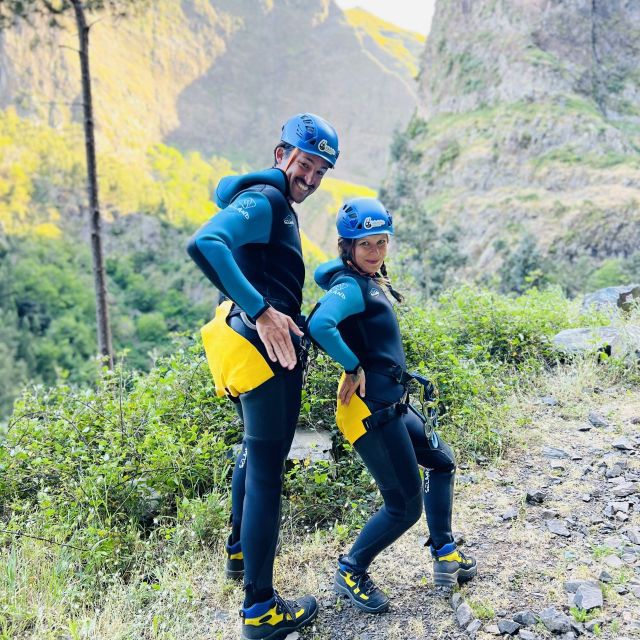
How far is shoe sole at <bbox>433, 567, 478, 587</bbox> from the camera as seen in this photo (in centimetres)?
339

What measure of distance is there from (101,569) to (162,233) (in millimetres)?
96877

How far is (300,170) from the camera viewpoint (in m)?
3.03

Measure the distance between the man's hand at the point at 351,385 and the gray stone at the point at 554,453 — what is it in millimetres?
2729

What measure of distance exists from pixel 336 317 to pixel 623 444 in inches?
135

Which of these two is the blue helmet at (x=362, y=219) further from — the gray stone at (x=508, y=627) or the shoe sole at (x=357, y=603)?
the gray stone at (x=508, y=627)

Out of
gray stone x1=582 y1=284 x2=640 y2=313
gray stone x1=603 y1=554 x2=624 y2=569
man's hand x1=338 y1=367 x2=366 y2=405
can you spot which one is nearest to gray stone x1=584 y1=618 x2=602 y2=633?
gray stone x1=603 y1=554 x2=624 y2=569

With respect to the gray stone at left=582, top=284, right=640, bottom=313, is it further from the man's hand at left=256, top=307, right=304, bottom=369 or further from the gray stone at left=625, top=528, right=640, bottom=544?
the man's hand at left=256, top=307, right=304, bottom=369

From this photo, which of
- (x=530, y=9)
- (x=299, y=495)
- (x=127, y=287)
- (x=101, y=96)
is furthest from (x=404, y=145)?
(x=101, y=96)

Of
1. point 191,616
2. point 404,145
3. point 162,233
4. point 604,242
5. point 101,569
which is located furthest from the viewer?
point 162,233

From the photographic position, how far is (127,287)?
7956 centimetres

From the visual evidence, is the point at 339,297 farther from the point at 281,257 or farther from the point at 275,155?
the point at 275,155

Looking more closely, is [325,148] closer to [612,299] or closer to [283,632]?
[283,632]

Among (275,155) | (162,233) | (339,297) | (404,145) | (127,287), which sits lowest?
(127,287)

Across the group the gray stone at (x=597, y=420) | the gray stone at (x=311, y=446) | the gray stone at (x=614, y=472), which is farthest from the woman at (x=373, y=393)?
the gray stone at (x=597, y=420)
